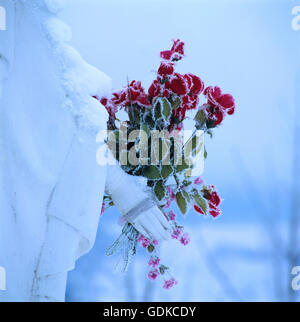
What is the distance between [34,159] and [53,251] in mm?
174

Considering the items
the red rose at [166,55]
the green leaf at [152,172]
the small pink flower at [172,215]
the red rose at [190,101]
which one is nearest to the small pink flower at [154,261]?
the small pink flower at [172,215]

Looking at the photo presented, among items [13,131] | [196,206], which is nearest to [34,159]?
[13,131]

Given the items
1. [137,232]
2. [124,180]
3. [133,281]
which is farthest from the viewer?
[133,281]

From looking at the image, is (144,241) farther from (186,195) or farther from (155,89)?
(155,89)

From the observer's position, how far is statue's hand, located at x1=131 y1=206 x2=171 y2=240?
982 millimetres

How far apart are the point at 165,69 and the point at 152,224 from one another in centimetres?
35

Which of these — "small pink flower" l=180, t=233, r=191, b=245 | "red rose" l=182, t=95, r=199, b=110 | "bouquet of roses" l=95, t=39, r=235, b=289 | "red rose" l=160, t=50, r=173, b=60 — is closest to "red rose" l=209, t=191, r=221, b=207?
"bouquet of roses" l=95, t=39, r=235, b=289

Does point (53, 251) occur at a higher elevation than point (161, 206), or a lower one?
lower

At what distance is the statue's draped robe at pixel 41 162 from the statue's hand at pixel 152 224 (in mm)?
125

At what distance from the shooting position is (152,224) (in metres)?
0.99

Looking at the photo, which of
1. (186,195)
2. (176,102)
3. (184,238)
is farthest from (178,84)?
(184,238)

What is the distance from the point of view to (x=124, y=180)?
96cm

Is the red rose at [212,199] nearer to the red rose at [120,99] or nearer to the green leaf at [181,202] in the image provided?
the green leaf at [181,202]

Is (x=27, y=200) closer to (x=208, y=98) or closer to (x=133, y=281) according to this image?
(x=208, y=98)
